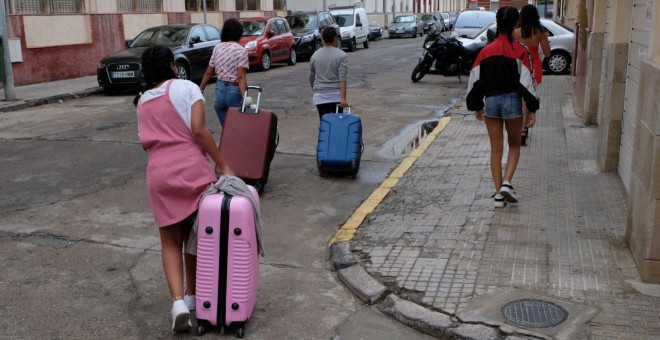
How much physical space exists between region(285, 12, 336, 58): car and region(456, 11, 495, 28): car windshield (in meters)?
4.89

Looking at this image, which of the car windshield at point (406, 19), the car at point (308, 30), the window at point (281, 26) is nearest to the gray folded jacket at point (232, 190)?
the window at point (281, 26)

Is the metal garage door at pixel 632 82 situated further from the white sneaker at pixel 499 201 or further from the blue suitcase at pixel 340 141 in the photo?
the blue suitcase at pixel 340 141

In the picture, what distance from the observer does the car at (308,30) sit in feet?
82.6

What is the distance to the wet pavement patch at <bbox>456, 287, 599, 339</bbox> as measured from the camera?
4.20 m

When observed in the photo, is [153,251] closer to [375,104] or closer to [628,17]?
[628,17]

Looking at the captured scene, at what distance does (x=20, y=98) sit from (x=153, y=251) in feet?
36.4

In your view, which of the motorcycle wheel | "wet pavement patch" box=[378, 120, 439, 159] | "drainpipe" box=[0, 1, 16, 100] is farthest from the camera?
the motorcycle wheel

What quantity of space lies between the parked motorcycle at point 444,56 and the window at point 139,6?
30.3ft

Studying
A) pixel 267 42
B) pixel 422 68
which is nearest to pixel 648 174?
pixel 422 68

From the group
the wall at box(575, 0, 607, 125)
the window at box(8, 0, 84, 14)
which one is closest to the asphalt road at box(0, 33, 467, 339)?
the wall at box(575, 0, 607, 125)

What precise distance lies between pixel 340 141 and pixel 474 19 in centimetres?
1696

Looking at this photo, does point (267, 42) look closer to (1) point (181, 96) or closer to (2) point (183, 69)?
(2) point (183, 69)

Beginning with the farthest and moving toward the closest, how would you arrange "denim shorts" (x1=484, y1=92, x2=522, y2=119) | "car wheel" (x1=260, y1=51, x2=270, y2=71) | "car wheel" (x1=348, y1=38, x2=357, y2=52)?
"car wheel" (x1=348, y1=38, x2=357, y2=52)
"car wheel" (x1=260, y1=51, x2=270, y2=71)
"denim shorts" (x1=484, y1=92, x2=522, y2=119)

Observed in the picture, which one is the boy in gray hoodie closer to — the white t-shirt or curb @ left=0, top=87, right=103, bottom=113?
the white t-shirt
